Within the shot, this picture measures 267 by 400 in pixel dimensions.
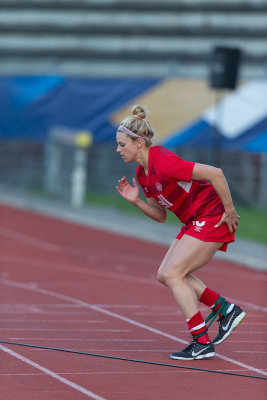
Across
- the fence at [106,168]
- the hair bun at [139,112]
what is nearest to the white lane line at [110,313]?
the hair bun at [139,112]

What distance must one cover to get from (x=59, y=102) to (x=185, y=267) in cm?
1860

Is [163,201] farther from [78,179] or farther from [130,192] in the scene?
[78,179]

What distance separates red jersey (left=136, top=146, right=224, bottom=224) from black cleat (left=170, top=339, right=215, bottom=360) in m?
0.94

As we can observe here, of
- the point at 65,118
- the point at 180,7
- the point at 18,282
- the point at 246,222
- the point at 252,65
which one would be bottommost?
the point at 18,282

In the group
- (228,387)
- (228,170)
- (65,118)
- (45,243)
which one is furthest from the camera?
(65,118)

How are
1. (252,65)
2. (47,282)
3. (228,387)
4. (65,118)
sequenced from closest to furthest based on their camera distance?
(228,387)
(47,282)
(65,118)
(252,65)

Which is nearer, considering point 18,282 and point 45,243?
point 18,282

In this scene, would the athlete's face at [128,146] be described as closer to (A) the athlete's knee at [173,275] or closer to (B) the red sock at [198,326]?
(A) the athlete's knee at [173,275]

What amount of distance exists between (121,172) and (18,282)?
1180 cm

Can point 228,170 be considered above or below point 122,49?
below

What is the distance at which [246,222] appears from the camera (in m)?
19.4

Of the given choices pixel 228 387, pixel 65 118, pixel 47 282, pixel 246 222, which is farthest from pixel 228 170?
pixel 228 387

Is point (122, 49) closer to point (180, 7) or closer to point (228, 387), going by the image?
point (180, 7)

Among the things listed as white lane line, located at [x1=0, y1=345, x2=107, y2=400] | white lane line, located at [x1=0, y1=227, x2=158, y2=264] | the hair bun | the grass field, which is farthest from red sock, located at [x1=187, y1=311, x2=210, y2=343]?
the grass field
